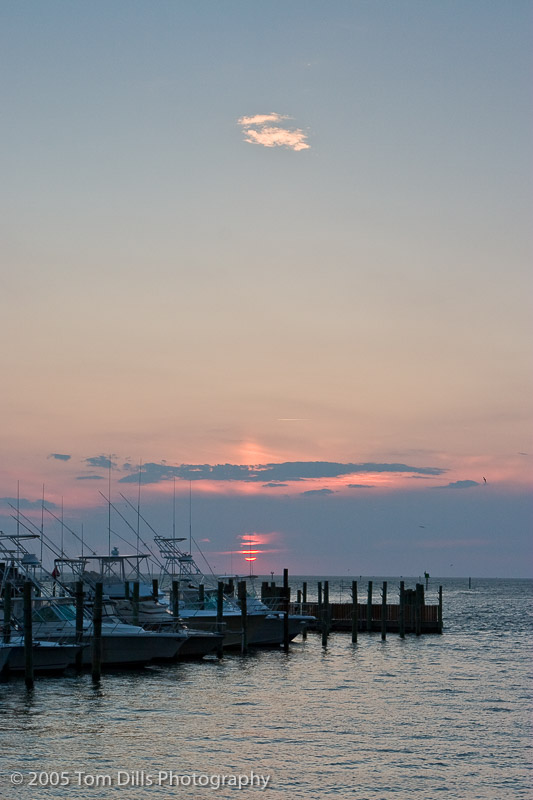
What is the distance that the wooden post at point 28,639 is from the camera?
34.4 metres

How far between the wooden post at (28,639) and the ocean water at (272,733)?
65 centimetres

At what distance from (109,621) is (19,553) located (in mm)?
4859

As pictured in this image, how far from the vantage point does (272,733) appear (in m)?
30.1

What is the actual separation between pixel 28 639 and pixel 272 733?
377 inches

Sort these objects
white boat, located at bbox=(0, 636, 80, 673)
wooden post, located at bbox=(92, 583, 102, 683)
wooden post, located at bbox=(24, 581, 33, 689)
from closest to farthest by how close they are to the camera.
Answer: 1. wooden post, located at bbox=(24, 581, 33, 689)
2. wooden post, located at bbox=(92, 583, 102, 683)
3. white boat, located at bbox=(0, 636, 80, 673)

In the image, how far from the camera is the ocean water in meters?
24.1

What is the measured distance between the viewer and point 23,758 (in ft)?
84.7

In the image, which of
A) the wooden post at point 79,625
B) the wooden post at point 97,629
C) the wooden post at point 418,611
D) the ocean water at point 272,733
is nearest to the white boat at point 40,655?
the wooden post at point 79,625

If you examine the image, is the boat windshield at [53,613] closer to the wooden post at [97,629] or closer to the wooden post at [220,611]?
the wooden post at [97,629]

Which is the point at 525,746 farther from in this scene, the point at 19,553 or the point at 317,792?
the point at 19,553

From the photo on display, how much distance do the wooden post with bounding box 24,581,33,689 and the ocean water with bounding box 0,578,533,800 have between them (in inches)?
25.5

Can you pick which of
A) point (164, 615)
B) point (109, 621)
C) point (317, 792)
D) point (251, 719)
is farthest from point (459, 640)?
point (317, 792)

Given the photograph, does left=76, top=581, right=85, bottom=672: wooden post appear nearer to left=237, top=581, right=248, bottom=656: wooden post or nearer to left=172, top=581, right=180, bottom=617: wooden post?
left=172, top=581, right=180, bottom=617: wooden post

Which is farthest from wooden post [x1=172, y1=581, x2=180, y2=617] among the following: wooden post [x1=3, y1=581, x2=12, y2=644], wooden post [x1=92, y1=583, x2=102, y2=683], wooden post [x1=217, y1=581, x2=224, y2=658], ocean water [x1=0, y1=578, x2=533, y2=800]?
wooden post [x1=3, y1=581, x2=12, y2=644]
